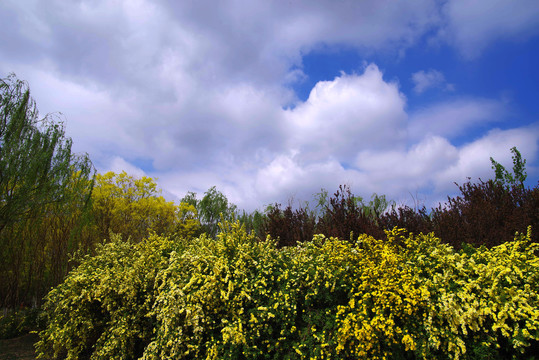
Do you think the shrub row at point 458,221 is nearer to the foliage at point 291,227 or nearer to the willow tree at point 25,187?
the foliage at point 291,227

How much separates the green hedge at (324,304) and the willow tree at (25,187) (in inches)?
146

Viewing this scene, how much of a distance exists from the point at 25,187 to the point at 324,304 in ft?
22.3

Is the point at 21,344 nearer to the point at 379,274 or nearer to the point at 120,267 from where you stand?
the point at 120,267

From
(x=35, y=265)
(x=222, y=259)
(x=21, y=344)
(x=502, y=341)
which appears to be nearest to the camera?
(x=502, y=341)

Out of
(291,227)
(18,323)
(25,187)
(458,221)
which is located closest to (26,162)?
(25,187)

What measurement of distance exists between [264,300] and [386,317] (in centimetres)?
130

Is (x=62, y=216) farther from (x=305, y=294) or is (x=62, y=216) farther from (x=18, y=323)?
(x=305, y=294)

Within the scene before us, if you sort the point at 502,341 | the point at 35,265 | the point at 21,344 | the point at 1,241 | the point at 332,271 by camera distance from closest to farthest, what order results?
the point at 502,341, the point at 332,271, the point at 21,344, the point at 1,241, the point at 35,265

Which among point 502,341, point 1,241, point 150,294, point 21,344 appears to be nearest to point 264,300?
point 150,294

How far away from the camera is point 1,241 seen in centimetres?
696

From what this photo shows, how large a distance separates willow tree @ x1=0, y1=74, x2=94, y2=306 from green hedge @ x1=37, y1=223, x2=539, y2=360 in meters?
3.71

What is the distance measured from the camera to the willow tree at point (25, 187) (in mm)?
6531

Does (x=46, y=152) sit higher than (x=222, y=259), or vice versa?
(x=46, y=152)

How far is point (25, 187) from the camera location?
6539 millimetres
